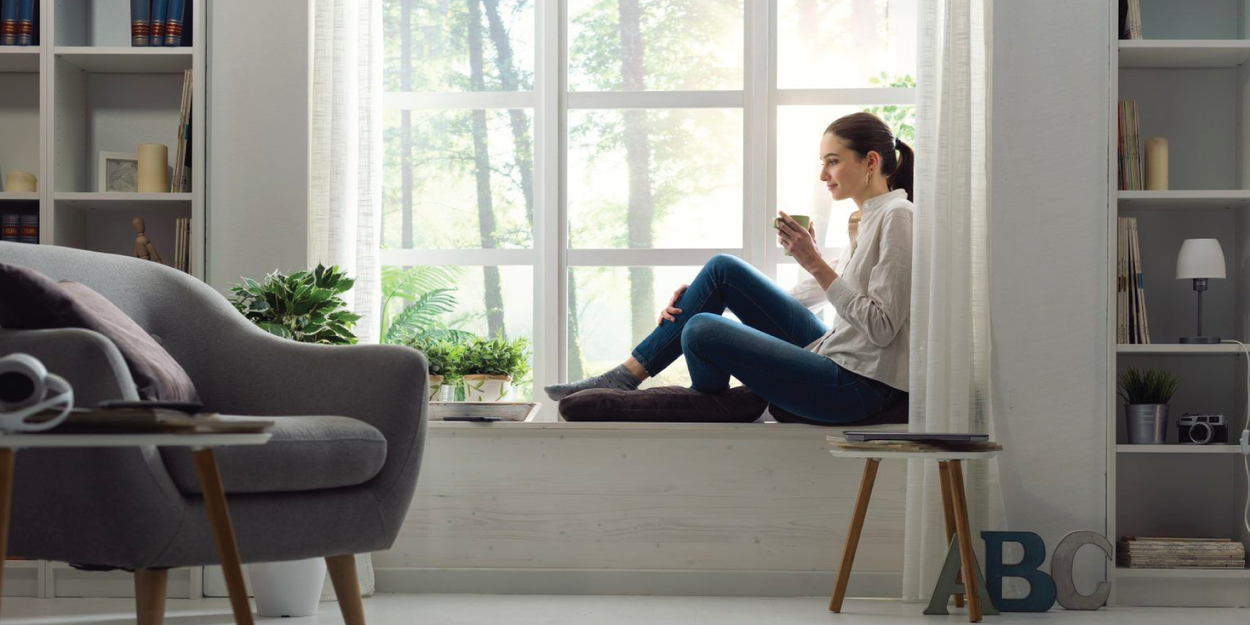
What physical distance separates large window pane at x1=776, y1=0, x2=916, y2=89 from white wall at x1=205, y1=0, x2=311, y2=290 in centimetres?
146

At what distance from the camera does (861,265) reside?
306cm

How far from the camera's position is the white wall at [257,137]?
10.4 ft

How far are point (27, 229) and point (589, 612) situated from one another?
1.89m

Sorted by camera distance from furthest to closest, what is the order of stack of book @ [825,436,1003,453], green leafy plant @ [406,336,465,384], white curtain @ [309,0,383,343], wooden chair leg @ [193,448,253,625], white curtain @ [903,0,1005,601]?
1. green leafy plant @ [406,336,465,384]
2. white curtain @ [309,0,383,343]
3. white curtain @ [903,0,1005,601]
4. stack of book @ [825,436,1003,453]
5. wooden chair leg @ [193,448,253,625]

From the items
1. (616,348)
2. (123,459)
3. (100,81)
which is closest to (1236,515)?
(616,348)

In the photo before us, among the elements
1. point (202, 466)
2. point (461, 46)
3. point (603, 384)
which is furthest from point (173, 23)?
point (202, 466)

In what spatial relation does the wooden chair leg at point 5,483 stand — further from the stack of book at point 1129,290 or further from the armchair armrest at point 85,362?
the stack of book at point 1129,290

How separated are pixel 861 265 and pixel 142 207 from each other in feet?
6.79

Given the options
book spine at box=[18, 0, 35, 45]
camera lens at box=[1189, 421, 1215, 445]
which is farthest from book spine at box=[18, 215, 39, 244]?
camera lens at box=[1189, 421, 1215, 445]

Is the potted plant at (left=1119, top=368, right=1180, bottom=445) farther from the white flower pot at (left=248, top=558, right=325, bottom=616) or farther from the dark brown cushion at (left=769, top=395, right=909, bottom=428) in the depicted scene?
the white flower pot at (left=248, top=558, right=325, bottom=616)

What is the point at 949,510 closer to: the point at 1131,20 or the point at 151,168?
the point at 1131,20

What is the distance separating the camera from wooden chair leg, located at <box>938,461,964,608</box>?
8.87ft

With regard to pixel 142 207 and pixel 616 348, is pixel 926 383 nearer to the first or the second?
pixel 616 348

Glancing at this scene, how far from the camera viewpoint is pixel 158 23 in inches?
127
